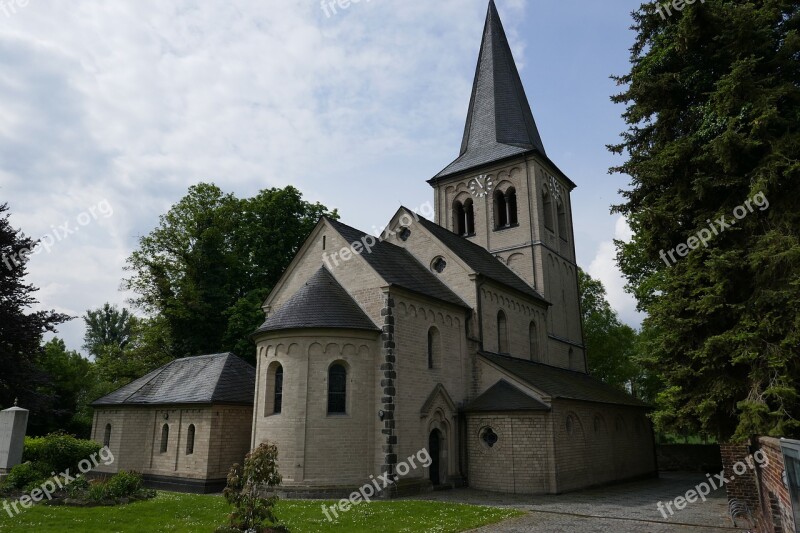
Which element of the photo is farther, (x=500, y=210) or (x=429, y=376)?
(x=500, y=210)

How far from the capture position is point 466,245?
27.3 meters

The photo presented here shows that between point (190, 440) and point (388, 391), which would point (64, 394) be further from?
point (388, 391)

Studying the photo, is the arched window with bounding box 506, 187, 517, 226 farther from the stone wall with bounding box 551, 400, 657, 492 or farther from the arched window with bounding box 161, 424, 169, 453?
the arched window with bounding box 161, 424, 169, 453

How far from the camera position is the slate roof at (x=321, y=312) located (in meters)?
18.1

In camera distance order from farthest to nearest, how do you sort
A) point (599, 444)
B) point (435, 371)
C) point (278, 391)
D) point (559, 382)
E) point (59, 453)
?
point (559, 382)
point (599, 444)
point (435, 371)
point (278, 391)
point (59, 453)

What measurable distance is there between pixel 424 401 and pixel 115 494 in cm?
983

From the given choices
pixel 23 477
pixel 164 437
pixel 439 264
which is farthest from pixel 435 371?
pixel 23 477

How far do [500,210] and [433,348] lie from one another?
1249 cm

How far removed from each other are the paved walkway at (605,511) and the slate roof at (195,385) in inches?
337

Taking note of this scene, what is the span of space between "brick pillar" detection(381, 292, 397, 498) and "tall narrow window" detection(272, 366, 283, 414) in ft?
11.3

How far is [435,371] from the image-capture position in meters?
20.1

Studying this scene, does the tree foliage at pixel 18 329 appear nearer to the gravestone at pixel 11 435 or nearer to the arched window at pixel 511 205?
the gravestone at pixel 11 435

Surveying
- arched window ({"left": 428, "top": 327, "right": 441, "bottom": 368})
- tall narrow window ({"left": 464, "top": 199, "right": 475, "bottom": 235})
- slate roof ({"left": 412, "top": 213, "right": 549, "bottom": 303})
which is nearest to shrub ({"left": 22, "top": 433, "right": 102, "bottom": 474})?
arched window ({"left": 428, "top": 327, "right": 441, "bottom": 368})

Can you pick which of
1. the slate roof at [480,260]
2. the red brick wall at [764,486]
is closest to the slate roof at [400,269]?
the slate roof at [480,260]
